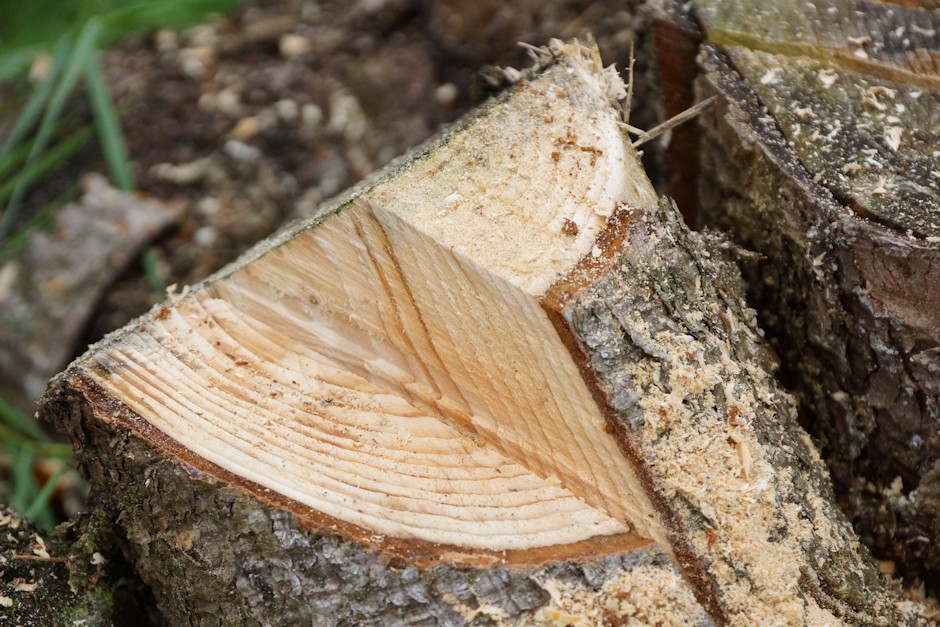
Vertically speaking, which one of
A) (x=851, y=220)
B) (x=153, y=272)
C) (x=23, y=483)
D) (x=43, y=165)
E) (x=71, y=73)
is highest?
(x=851, y=220)

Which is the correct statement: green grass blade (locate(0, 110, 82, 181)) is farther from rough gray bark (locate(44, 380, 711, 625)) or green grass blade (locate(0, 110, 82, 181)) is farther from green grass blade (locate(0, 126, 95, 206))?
rough gray bark (locate(44, 380, 711, 625))

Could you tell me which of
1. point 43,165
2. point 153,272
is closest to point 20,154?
point 43,165

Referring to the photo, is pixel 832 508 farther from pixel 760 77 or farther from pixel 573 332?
pixel 760 77

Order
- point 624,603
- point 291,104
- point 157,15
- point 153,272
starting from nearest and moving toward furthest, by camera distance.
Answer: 1. point 624,603
2. point 153,272
3. point 157,15
4. point 291,104

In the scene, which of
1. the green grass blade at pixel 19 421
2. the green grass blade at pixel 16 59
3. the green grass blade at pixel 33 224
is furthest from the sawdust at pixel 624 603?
the green grass blade at pixel 16 59

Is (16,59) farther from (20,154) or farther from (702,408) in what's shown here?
(702,408)

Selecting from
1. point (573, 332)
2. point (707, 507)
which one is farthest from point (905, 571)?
point (573, 332)
